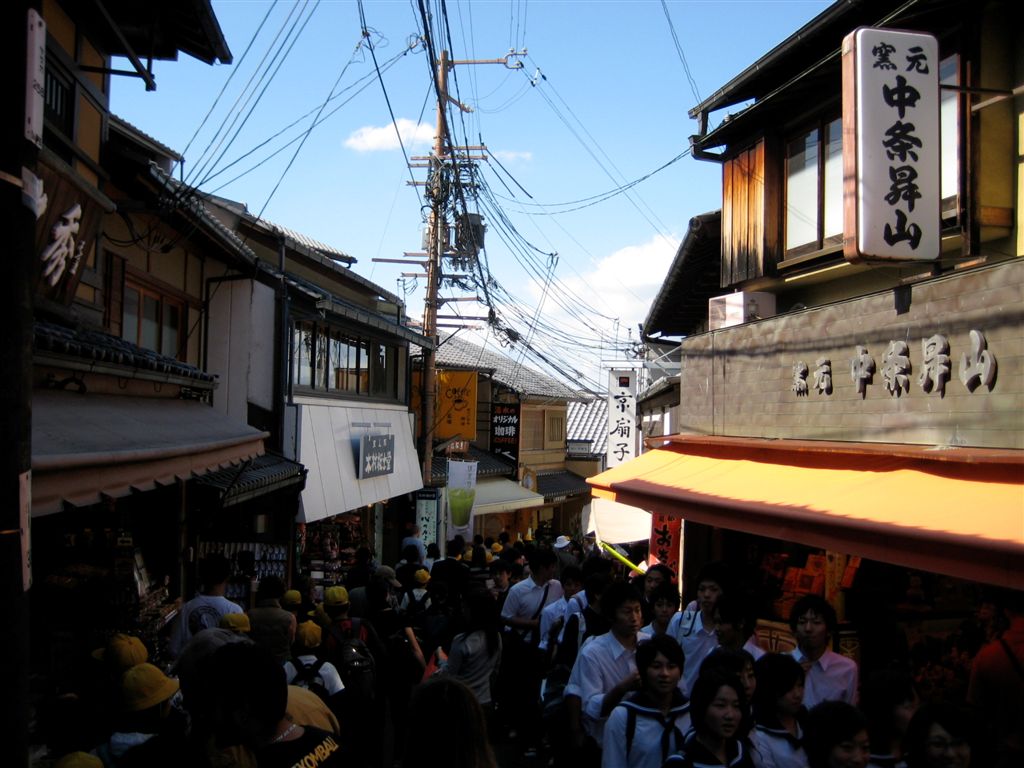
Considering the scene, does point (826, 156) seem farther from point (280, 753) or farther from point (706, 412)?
point (280, 753)

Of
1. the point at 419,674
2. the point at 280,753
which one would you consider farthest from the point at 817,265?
the point at 280,753

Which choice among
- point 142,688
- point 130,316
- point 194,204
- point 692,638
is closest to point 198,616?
Answer: point 142,688

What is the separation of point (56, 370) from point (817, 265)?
27.3 ft

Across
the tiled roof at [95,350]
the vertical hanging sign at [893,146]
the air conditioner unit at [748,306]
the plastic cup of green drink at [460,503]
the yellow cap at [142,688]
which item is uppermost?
the vertical hanging sign at [893,146]

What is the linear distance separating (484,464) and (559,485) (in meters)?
8.67

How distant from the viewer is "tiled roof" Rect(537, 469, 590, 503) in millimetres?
35747

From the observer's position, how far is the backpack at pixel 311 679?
5840 mm

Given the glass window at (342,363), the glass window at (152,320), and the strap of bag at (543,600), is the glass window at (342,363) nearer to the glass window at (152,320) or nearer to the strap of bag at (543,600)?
the glass window at (152,320)

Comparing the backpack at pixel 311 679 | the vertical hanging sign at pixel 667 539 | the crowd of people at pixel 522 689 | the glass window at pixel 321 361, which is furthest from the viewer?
the glass window at pixel 321 361

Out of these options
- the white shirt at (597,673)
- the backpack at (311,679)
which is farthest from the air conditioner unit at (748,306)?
the backpack at (311,679)

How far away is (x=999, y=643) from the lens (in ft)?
20.8

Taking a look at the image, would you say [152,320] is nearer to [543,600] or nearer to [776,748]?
[543,600]

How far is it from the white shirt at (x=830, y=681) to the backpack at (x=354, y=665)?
3.05 meters

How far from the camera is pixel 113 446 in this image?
5664 mm
